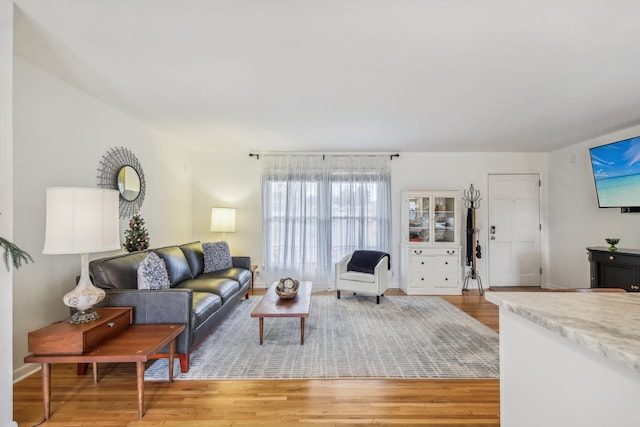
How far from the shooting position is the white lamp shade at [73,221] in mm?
1826

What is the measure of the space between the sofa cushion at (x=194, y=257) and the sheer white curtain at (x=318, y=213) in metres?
1.23

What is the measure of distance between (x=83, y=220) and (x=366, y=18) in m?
2.12

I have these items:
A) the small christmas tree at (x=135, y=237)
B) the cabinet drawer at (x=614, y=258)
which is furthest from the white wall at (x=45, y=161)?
the cabinet drawer at (x=614, y=258)

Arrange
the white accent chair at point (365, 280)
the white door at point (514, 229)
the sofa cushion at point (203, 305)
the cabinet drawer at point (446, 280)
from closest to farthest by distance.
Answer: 1. the sofa cushion at point (203, 305)
2. the white accent chair at point (365, 280)
3. the cabinet drawer at point (446, 280)
4. the white door at point (514, 229)

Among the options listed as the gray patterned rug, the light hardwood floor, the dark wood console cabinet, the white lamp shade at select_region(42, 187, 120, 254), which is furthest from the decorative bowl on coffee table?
the dark wood console cabinet

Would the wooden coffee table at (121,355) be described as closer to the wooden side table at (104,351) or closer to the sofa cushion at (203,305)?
the wooden side table at (104,351)

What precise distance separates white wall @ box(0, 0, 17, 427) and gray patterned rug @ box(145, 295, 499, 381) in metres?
0.82

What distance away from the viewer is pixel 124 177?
11.3 feet

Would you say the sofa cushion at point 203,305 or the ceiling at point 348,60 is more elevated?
the ceiling at point 348,60

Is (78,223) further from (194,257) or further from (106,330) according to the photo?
(194,257)

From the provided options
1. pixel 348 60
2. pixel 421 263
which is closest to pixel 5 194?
pixel 348 60

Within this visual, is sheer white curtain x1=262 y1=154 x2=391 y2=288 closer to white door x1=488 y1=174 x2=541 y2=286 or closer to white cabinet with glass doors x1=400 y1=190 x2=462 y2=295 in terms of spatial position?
white cabinet with glass doors x1=400 y1=190 x2=462 y2=295

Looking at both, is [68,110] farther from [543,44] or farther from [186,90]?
[543,44]

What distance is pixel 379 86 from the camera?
265 cm
